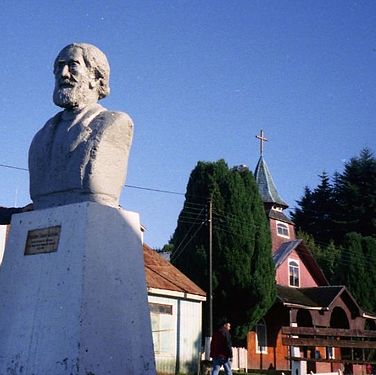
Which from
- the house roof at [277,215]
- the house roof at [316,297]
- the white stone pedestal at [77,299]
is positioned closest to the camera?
the white stone pedestal at [77,299]

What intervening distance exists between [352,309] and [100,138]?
31.7 metres

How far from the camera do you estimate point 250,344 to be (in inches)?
1227

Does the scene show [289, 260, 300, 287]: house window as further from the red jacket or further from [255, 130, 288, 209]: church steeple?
the red jacket

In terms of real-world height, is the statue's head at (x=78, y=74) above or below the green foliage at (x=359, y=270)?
below

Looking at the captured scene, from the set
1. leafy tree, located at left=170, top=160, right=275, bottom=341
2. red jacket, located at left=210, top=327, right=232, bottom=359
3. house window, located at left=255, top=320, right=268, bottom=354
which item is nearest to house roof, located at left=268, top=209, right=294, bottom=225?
house window, located at left=255, top=320, right=268, bottom=354

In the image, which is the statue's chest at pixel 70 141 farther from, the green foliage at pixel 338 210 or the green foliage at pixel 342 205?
the green foliage at pixel 342 205

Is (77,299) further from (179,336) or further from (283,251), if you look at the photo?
(283,251)

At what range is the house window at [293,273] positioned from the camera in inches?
1463

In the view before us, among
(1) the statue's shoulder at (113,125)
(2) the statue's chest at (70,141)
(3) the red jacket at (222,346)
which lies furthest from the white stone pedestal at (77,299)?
(3) the red jacket at (222,346)

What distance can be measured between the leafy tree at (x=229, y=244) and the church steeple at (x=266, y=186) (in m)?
10.8

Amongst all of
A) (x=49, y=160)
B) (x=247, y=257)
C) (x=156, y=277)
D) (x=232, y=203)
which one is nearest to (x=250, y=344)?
(x=247, y=257)

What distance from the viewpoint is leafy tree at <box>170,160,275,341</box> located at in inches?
1097

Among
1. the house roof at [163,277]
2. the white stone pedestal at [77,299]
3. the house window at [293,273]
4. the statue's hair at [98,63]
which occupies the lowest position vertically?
the white stone pedestal at [77,299]

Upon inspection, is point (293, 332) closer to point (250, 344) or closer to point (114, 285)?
point (114, 285)
